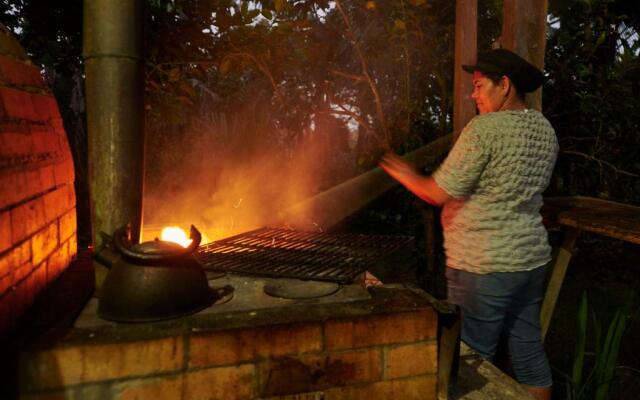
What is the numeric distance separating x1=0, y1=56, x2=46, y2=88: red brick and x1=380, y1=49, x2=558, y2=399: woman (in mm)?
1856

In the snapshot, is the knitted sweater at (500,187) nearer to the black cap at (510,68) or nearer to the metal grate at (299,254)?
the black cap at (510,68)

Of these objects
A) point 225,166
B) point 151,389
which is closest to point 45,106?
point 151,389

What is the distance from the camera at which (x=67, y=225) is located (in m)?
2.33

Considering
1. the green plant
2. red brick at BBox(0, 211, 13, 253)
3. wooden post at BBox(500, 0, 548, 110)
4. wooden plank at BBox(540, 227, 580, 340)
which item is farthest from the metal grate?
wooden post at BBox(500, 0, 548, 110)

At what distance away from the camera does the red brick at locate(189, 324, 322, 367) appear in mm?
1670

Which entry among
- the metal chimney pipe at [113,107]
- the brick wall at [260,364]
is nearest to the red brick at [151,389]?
the brick wall at [260,364]

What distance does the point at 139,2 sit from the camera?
1.88m

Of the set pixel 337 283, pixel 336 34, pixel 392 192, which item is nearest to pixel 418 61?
pixel 336 34

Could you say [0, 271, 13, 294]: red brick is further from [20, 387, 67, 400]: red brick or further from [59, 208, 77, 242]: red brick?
[59, 208, 77, 242]: red brick

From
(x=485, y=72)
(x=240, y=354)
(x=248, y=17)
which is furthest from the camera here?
(x=248, y=17)

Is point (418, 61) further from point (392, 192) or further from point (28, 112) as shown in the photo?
point (28, 112)

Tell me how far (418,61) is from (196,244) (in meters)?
5.59

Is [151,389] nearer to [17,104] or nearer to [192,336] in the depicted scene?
[192,336]

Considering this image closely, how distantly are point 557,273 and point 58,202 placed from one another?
3604 mm
